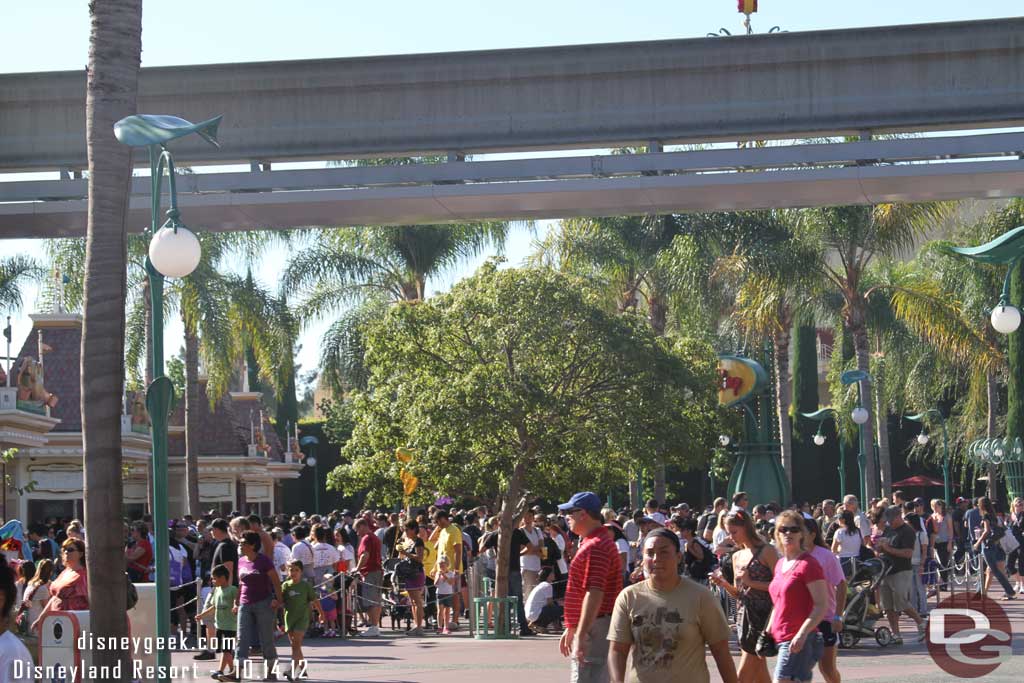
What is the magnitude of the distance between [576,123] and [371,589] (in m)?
10.0

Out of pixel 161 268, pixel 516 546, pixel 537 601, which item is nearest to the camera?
pixel 161 268

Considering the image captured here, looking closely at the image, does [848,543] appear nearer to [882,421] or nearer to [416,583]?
[416,583]

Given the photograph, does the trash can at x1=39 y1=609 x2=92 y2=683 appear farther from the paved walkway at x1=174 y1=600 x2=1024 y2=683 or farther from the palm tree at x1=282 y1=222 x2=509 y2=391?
the palm tree at x1=282 y1=222 x2=509 y2=391

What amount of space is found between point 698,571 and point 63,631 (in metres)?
8.14

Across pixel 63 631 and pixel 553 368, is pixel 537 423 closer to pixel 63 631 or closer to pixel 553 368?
pixel 553 368

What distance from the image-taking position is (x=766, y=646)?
980 cm

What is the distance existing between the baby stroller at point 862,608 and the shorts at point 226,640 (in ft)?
21.9

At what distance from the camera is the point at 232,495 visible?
5416 cm

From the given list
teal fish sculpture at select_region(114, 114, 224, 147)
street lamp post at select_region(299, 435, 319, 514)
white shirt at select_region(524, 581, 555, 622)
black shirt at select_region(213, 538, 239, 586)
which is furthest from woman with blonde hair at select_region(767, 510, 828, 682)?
street lamp post at select_region(299, 435, 319, 514)

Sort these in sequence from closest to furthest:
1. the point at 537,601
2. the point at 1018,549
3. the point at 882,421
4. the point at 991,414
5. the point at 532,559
Answer: 1. the point at 537,601
2. the point at 532,559
3. the point at 1018,549
4. the point at 882,421
5. the point at 991,414

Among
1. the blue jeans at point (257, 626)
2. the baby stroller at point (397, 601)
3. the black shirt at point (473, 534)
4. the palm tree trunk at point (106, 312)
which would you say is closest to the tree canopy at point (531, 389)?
the black shirt at point (473, 534)

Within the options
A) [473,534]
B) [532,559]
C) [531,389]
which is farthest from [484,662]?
[531,389]

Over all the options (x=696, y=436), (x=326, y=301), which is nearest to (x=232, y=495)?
(x=326, y=301)

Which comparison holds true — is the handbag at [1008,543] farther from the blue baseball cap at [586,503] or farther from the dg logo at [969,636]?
the blue baseball cap at [586,503]
